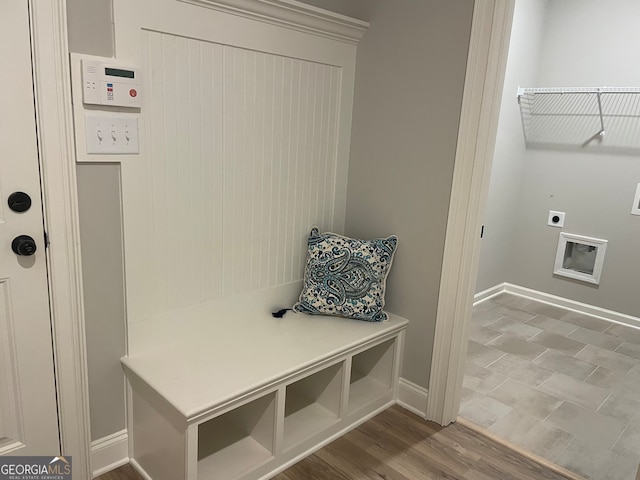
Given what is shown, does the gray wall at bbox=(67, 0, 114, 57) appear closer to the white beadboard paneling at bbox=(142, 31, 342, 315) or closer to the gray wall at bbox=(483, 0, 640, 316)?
the white beadboard paneling at bbox=(142, 31, 342, 315)

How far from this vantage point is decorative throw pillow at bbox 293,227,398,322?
2.34 metres

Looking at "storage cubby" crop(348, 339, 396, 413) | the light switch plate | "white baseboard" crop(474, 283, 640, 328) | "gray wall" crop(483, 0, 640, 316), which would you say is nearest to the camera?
"storage cubby" crop(348, 339, 396, 413)

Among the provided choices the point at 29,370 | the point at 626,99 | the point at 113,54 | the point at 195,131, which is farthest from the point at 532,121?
the point at 29,370

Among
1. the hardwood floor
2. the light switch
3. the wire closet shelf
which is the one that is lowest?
the hardwood floor

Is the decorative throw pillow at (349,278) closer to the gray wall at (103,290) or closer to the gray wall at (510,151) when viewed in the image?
the gray wall at (103,290)

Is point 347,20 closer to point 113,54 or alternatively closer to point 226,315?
point 113,54

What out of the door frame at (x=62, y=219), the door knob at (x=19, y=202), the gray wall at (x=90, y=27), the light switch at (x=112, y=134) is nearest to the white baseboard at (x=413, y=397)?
the door frame at (x=62, y=219)

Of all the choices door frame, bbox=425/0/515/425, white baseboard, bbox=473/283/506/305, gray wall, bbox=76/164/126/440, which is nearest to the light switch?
gray wall, bbox=76/164/126/440

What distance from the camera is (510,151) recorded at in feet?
12.6

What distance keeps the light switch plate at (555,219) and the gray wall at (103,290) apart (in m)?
3.41

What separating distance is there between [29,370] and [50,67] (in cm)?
97

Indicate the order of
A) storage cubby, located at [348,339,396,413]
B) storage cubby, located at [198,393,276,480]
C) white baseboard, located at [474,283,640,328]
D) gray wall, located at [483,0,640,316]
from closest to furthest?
storage cubby, located at [198,393,276,480], storage cubby, located at [348,339,396,413], gray wall, located at [483,0,640,316], white baseboard, located at [474,283,640,328]

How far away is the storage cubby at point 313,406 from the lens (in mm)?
2076

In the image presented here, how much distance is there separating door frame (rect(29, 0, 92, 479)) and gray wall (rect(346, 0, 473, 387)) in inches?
54.2
